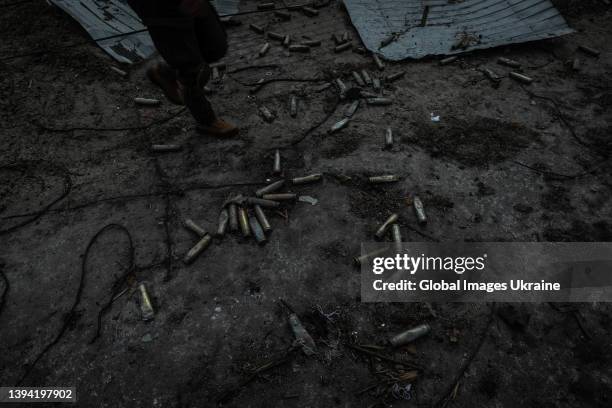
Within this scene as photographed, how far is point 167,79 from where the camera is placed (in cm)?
551

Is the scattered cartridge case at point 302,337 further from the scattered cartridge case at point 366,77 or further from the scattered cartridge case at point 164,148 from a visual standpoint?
the scattered cartridge case at point 366,77

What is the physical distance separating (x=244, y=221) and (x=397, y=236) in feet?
6.45

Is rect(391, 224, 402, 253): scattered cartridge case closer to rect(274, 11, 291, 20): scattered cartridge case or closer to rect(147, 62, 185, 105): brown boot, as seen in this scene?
rect(147, 62, 185, 105): brown boot

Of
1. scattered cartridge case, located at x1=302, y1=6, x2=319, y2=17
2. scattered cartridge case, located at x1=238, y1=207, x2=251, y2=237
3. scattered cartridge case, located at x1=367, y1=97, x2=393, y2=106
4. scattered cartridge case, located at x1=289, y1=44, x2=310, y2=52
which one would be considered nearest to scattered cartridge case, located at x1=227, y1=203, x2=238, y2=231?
scattered cartridge case, located at x1=238, y1=207, x2=251, y2=237

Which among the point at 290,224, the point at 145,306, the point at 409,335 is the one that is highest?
the point at 290,224

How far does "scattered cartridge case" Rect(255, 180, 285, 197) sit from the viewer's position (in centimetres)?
502

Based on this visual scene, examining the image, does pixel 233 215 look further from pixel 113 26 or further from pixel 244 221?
pixel 113 26

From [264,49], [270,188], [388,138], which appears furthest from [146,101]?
[388,138]

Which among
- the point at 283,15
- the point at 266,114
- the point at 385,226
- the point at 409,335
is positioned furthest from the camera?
the point at 283,15

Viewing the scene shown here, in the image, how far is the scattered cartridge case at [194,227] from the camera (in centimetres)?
456

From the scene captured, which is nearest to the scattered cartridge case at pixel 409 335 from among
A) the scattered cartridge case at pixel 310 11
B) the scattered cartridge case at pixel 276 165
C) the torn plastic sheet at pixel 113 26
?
the scattered cartridge case at pixel 276 165

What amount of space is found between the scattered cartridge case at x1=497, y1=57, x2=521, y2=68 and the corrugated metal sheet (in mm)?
387

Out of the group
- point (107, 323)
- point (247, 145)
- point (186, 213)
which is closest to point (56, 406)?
point (107, 323)

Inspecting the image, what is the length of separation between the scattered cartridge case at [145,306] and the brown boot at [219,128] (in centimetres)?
286
